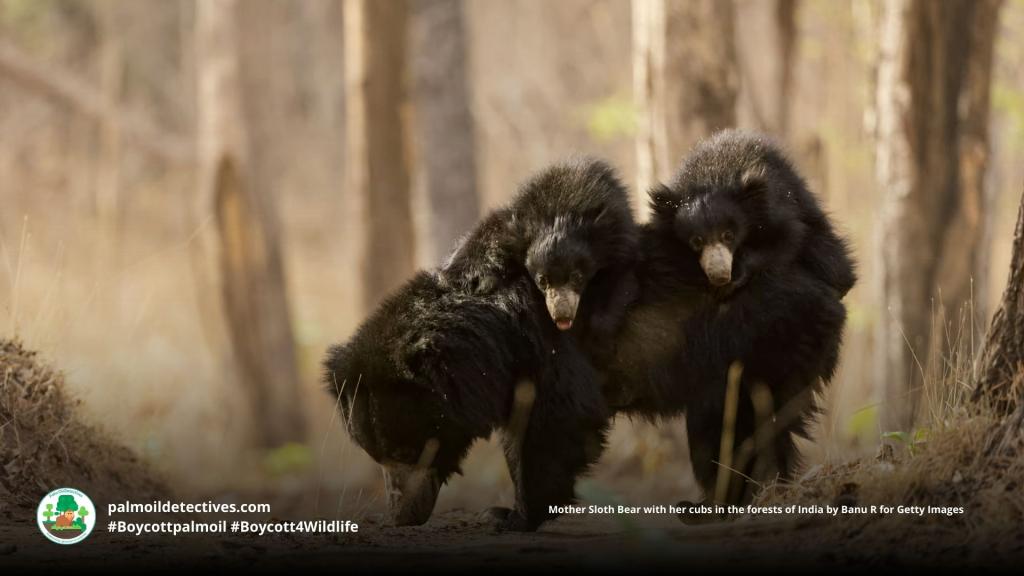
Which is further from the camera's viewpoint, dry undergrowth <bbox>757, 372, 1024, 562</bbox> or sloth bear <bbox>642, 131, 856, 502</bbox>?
sloth bear <bbox>642, 131, 856, 502</bbox>

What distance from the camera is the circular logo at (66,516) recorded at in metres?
4.51

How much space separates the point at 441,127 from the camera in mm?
10922

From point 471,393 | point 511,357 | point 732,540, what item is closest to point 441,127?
point 511,357

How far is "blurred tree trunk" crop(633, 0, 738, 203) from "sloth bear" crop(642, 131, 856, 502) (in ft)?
10.5

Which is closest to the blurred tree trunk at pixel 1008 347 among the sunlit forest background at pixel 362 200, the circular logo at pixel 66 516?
the sunlit forest background at pixel 362 200

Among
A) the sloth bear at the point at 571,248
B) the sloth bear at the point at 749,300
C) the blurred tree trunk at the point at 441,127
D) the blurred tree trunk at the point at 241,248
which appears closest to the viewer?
the sloth bear at the point at 571,248

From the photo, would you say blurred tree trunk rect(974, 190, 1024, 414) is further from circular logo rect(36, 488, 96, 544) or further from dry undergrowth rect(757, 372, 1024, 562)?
circular logo rect(36, 488, 96, 544)

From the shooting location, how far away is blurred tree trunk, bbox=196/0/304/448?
11992 mm

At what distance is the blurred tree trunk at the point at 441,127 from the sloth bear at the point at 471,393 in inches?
219

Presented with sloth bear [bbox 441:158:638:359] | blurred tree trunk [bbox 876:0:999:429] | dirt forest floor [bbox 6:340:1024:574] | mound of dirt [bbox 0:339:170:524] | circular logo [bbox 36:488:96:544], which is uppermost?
blurred tree trunk [bbox 876:0:999:429]

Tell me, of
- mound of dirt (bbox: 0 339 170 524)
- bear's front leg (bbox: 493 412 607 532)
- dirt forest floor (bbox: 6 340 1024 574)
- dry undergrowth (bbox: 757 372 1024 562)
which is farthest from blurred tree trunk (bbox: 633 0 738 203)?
mound of dirt (bbox: 0 339 170 524)

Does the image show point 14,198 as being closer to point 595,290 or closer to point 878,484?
point 595,290

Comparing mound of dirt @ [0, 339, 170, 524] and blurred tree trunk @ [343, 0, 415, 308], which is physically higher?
blurred tree trunk @ [343, 0, 415, 308]

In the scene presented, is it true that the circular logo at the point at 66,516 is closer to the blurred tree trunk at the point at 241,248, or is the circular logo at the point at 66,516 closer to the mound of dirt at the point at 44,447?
the mound of dirt at the point at 44,447
